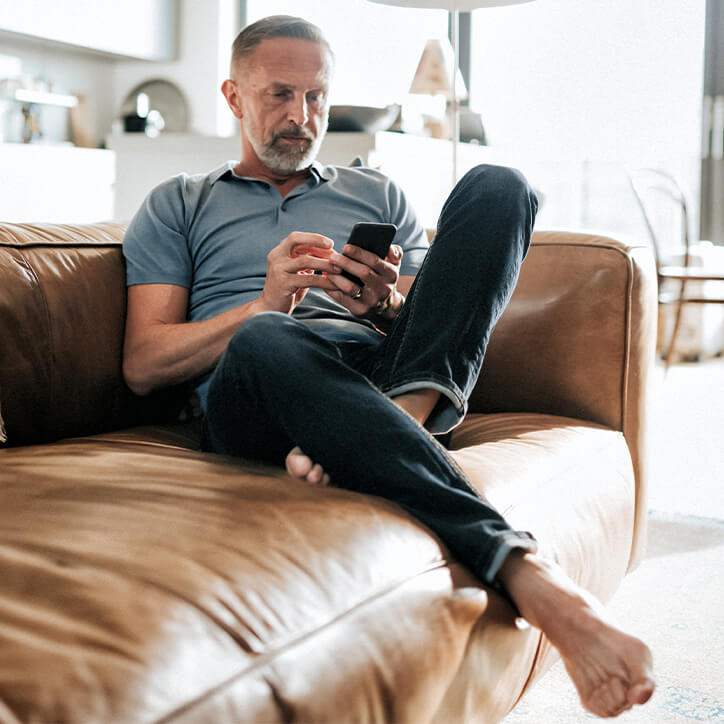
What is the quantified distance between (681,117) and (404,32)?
1.70m

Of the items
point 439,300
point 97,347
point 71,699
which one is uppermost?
point 439,300

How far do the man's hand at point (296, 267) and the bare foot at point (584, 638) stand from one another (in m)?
0.57

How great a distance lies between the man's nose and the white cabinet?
10.4 feet

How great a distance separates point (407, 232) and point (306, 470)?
79cm

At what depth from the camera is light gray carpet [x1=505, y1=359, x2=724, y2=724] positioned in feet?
4.39

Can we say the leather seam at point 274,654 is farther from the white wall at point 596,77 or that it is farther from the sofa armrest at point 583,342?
the white wall at point 596,77

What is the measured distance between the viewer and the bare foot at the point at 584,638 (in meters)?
0.95

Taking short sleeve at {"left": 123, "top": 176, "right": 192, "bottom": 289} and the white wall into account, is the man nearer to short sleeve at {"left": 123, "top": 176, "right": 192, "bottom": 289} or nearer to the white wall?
short sleeve at {"left": 123, "top": 176, "right": 192, "bottom": 289}

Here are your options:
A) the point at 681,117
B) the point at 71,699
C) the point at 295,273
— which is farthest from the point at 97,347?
the point at 681,117

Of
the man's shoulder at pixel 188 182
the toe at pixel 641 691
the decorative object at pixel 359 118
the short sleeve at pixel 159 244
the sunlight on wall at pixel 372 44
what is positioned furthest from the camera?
the sunlight on wall at pixel 372 44

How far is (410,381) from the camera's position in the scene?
1247mm

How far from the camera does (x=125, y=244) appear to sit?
168 centimetres

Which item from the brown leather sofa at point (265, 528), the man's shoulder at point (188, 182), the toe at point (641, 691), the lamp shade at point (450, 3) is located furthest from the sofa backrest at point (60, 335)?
the lamp shade at point (450, 3)

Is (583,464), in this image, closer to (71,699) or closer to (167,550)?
(167,550)
